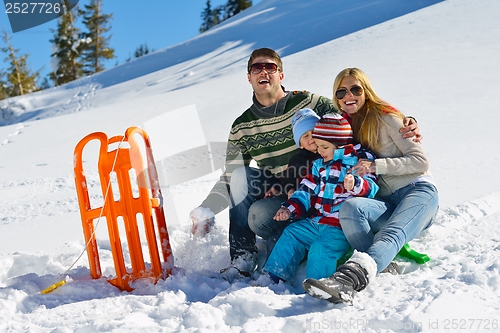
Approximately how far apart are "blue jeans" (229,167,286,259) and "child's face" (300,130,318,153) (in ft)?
1.18

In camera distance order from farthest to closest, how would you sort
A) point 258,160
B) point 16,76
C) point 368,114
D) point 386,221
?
point 16,76 → point 258,160 → point 368,114 → point 386,221

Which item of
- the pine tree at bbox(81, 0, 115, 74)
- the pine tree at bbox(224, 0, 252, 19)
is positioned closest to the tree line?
the pine tree at bbox(81, 0, 115, 74)

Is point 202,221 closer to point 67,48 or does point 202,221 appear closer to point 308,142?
point 308,142

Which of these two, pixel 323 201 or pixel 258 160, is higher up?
pixel 258 160

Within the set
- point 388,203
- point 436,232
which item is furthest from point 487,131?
point 388,203

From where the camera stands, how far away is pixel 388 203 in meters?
2.63

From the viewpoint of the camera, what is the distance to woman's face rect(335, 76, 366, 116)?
2.76 m

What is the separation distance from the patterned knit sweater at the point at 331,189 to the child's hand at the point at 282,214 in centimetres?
3

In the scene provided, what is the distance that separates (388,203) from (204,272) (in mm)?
1157

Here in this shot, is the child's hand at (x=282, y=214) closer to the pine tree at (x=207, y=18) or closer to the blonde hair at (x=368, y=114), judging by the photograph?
the blonde hair at (x=368, y=114)

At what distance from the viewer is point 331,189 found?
8.33 feet

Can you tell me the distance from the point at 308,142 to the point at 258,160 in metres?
0.48

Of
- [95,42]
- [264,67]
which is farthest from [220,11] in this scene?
[264,67]

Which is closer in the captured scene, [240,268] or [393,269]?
[393,269]
